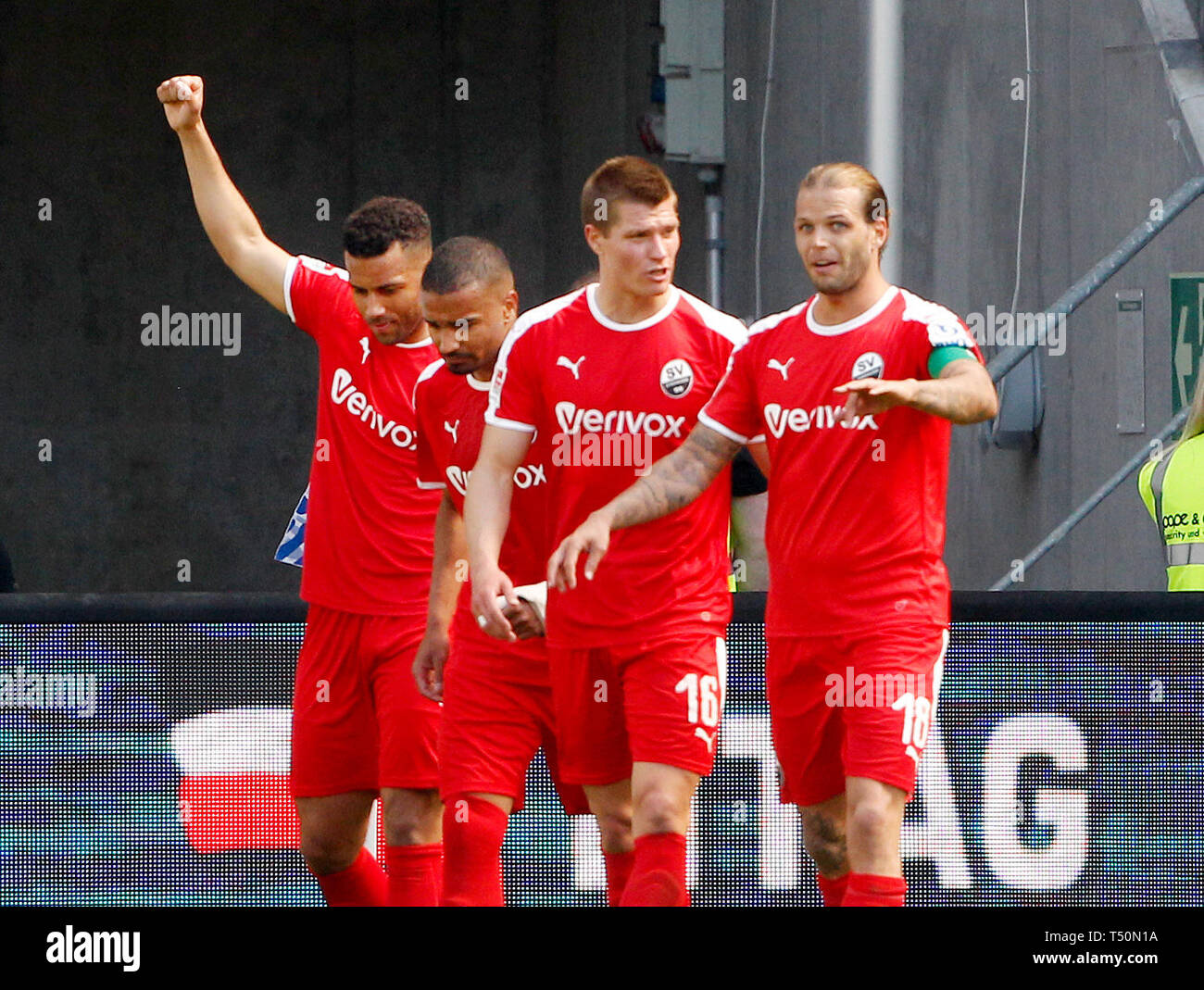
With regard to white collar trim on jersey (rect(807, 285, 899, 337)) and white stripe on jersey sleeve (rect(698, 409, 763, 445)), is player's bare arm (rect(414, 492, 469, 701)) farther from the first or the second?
white collar trim on jersey (rect(807, 285, 899, 337))

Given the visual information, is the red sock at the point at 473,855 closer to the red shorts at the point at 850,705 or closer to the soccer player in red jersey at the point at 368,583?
the soccer player in red jersey at the point at 368,583

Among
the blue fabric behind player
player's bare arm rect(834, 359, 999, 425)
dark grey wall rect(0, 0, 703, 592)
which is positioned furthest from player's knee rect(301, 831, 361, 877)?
dark grey wall rect(0, 0, 703, 592)

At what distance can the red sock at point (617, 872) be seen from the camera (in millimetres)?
6332

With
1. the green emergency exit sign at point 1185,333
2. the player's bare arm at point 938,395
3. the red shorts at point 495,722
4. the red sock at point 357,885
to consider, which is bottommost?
the red sock at point 357,885

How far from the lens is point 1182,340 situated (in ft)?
33.2

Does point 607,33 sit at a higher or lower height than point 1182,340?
higher

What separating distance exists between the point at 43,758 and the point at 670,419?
84.5 inches

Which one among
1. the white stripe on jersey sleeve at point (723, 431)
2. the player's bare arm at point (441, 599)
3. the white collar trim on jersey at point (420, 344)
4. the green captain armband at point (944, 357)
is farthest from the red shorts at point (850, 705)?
the white collar trim on jersey at point (420, 344)

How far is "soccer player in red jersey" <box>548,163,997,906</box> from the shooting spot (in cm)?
582

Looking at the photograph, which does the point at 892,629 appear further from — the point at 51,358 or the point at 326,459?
the point at 51,358

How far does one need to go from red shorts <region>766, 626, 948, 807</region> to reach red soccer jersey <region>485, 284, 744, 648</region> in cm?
30

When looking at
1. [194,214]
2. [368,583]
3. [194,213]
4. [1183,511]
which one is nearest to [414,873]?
[368,583]

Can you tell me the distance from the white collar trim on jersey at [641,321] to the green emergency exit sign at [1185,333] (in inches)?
168

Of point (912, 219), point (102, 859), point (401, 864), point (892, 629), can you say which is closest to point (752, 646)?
point (892, 629)
